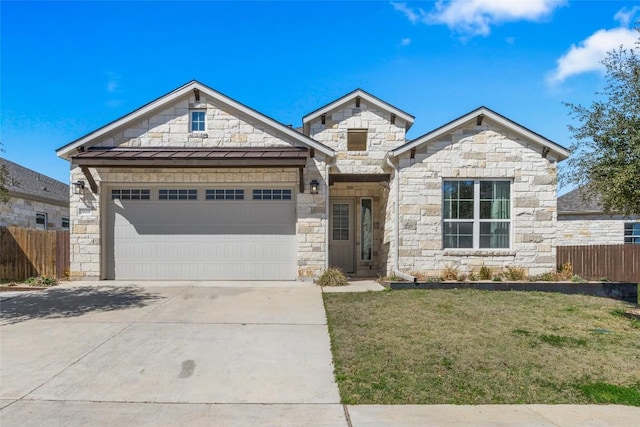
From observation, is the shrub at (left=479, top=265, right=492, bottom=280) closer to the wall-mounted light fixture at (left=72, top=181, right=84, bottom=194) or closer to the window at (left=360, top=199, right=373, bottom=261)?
the window at (left=360, top=199, right=373, bottom=261)

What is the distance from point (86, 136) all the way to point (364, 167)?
856 cm

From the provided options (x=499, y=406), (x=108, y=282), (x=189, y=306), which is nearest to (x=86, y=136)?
(x=108, y=282)

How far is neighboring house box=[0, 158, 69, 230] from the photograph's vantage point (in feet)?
53.7

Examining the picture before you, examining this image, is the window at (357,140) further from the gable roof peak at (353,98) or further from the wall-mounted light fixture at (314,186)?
the wall-mounted light fixture at (314,186)

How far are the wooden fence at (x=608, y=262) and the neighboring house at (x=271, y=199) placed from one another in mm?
2644

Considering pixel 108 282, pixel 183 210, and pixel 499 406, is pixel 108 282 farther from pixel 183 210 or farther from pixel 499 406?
pixel 499 406

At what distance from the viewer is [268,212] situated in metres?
12.2

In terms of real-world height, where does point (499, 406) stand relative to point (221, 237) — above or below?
below

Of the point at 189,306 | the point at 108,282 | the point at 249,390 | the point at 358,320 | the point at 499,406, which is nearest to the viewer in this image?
the point at 499,406

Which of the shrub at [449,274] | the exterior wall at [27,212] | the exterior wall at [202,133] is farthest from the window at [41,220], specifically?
the shrub at [449,274]

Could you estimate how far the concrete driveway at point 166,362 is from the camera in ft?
13.4

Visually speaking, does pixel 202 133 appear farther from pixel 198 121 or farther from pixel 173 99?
pixel 173 99

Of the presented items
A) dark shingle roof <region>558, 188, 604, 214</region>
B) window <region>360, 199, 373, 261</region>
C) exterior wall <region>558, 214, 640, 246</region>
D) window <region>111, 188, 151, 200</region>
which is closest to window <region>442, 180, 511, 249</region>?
window <region>360, 199, 373, 261</region>

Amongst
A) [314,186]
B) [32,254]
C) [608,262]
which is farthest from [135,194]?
[608,262]
